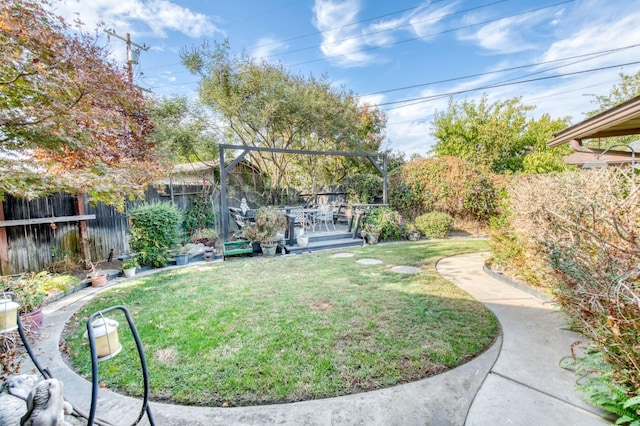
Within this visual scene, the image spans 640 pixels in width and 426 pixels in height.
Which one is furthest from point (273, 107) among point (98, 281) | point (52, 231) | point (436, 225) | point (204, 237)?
point (98, 281)

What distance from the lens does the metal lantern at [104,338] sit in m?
1.35

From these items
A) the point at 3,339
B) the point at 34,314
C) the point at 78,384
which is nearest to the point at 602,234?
the point at 78,384

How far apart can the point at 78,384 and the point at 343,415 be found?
2.14m

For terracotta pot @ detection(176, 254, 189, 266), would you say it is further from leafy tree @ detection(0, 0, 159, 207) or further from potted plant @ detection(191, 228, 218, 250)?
leafy tree @ detection(0, 0, 159, 207)

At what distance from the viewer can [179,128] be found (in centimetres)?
941

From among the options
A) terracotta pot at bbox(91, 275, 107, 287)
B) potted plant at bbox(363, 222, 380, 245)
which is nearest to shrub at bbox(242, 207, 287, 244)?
potted plant at bbox(363, 222, 380, 245)

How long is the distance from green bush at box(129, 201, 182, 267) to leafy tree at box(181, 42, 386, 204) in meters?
5.14

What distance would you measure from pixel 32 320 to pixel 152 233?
2966 mm

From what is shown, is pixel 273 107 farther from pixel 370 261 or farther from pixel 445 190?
pixel 445 190

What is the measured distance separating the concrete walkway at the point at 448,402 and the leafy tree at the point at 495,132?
15.7 meters

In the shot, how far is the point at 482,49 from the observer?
1089 centimetres

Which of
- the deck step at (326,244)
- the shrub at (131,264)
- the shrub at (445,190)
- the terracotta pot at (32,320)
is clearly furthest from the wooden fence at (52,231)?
A: the shrub at (445,190)

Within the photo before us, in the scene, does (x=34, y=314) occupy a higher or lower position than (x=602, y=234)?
lower

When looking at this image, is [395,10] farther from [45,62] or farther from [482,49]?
[45,62]
